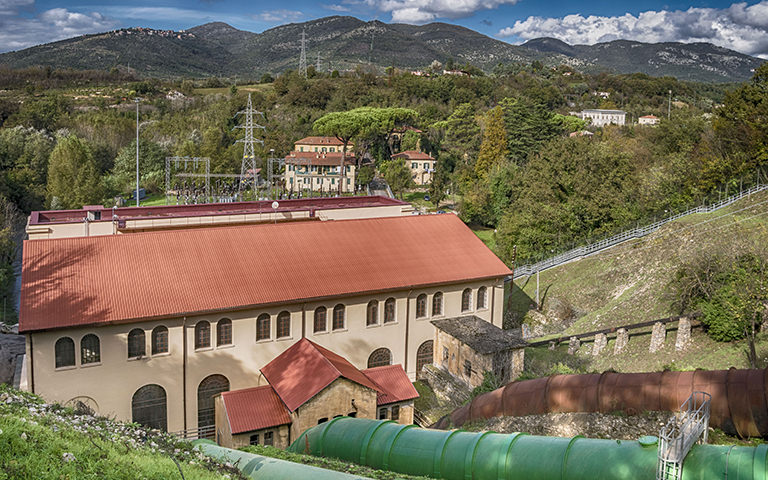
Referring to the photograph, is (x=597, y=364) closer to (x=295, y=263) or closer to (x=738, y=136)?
(x=295, y=263)

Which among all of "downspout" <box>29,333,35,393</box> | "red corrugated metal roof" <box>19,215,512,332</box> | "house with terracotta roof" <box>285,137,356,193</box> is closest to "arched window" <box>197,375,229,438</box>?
"red corrugated metal roof" <box>19,215,512,332</box>

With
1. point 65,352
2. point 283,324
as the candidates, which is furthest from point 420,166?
point 65,352

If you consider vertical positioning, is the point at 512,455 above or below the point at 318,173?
below

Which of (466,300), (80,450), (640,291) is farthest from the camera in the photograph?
(640,291)

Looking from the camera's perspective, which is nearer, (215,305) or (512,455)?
(512,455)

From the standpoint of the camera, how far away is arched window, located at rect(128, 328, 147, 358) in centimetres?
2138

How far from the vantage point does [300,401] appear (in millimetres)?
20062

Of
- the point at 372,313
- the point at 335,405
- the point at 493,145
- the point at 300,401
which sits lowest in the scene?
the point at 335,405

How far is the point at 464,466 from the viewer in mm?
9891

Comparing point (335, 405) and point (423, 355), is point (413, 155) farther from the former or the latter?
point (335, 405)

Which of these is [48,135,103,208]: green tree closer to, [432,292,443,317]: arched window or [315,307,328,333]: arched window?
[315,307,328,333]: arched window

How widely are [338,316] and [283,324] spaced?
2.48 m

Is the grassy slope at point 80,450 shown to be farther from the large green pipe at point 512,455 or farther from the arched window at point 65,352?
the arched window at point 65,352

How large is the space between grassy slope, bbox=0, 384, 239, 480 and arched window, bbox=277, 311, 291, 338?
42.2ft
